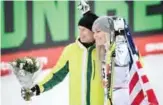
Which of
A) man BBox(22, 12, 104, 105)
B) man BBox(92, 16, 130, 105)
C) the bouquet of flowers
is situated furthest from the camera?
the bouquet of flowers

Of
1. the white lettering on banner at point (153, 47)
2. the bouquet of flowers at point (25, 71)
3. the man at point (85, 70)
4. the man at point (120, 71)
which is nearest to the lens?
the man at point (120, 71)

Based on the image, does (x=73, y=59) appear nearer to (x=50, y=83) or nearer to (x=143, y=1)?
(x=50, y=83)

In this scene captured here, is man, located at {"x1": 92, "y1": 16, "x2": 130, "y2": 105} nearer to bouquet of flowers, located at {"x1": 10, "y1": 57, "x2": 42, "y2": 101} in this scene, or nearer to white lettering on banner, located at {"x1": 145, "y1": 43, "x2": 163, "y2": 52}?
bouquet of flowers, located at {"x1": 10, "y1": 57, "x2": 42, "y2": 101}

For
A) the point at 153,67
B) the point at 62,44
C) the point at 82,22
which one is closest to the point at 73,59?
the point at 82,22

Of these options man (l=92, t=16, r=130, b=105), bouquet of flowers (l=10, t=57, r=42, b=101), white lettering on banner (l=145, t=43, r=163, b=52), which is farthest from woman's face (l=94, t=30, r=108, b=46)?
white lettering on banner (l=145, t=43, r=163, b=52)

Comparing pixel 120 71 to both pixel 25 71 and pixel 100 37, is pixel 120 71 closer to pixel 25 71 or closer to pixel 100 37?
pixel 100 37

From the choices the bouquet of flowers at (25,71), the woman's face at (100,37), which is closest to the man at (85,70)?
the woman's face at (100,37)

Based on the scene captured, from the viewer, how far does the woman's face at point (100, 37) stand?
8.70 ft

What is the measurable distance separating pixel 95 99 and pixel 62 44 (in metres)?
0.75

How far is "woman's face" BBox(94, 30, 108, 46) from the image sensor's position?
104 inches

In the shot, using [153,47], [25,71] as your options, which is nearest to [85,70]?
[25,71]

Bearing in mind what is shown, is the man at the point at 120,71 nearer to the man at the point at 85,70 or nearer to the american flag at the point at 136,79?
the american flag at the point at 136,79

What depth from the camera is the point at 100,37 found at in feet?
8.73

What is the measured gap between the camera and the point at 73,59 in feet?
9.25
